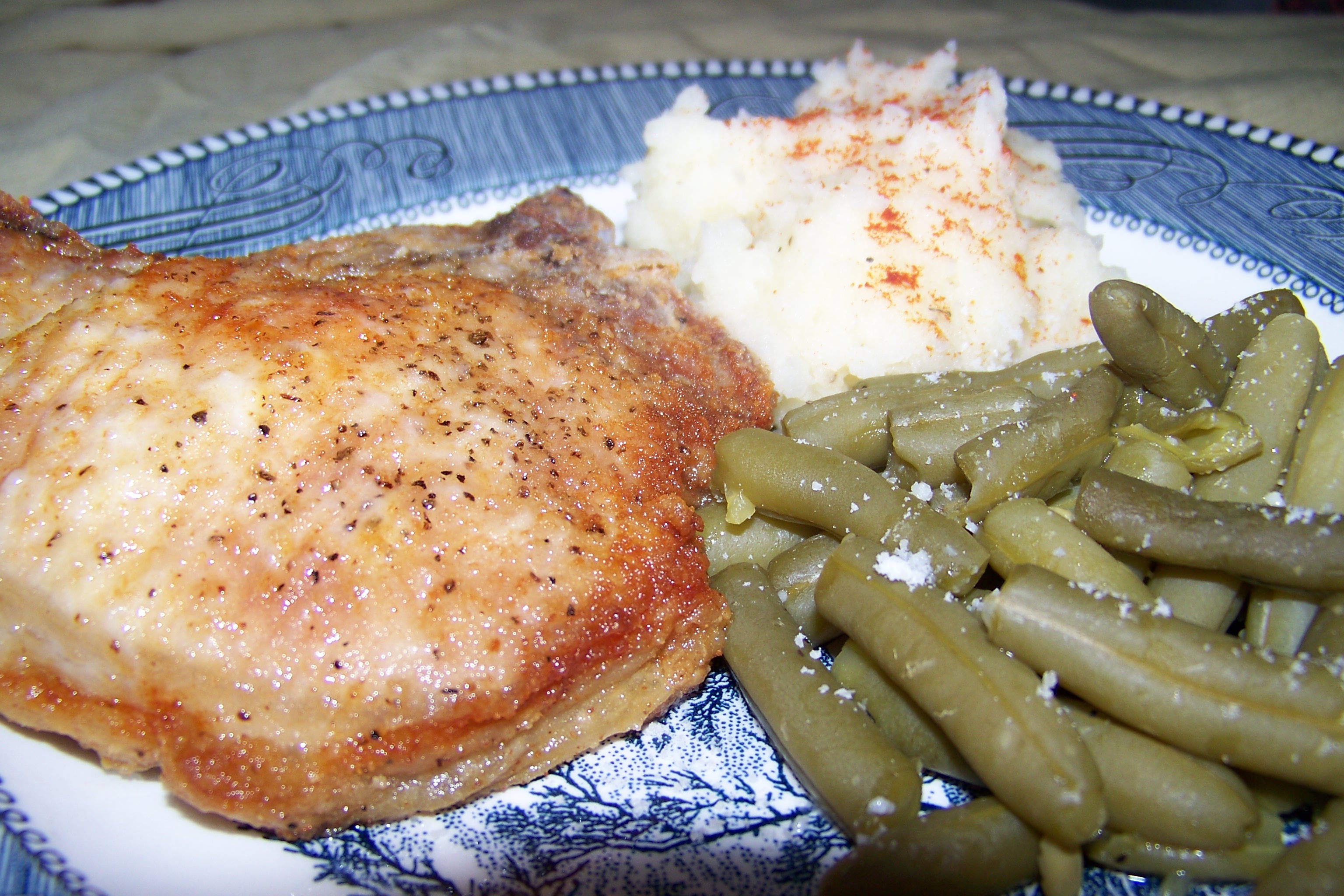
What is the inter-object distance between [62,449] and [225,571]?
2.06 feet

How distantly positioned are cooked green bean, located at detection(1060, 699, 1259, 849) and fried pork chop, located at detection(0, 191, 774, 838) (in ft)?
3.91

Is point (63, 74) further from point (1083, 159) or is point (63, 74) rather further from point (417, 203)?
point (1083, 159)

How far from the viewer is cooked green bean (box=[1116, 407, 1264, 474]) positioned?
299cm

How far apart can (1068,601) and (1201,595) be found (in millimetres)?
595

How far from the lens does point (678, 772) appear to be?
3.09m

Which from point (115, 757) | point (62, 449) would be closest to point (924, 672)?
point (115, 757)

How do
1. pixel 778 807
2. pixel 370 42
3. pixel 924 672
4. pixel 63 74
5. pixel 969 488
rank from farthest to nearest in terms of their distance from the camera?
pixel 370 42 < pixel 63 74 < pixel 969 488 < pixel 778 807 < pixel 924 672

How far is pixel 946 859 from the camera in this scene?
7.82ft

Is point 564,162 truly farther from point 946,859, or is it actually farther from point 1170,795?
point 1170,795

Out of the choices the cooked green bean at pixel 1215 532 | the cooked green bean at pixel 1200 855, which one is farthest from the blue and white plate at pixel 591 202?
the cooked green bean at pixel 1215 532

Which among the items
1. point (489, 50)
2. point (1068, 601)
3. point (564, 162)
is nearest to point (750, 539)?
point (1068, 601)

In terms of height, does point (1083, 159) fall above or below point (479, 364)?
above

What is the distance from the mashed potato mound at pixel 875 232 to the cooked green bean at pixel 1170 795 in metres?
1.82

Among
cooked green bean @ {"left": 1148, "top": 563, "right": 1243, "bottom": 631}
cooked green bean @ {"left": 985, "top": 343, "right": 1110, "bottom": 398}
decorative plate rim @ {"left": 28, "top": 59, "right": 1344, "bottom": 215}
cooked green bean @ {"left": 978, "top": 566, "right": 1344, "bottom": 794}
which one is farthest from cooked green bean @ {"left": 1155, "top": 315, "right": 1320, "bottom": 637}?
decorative plate rim @ {"left": 28, "top": 59, "right": 1344, "bottom": 215}
